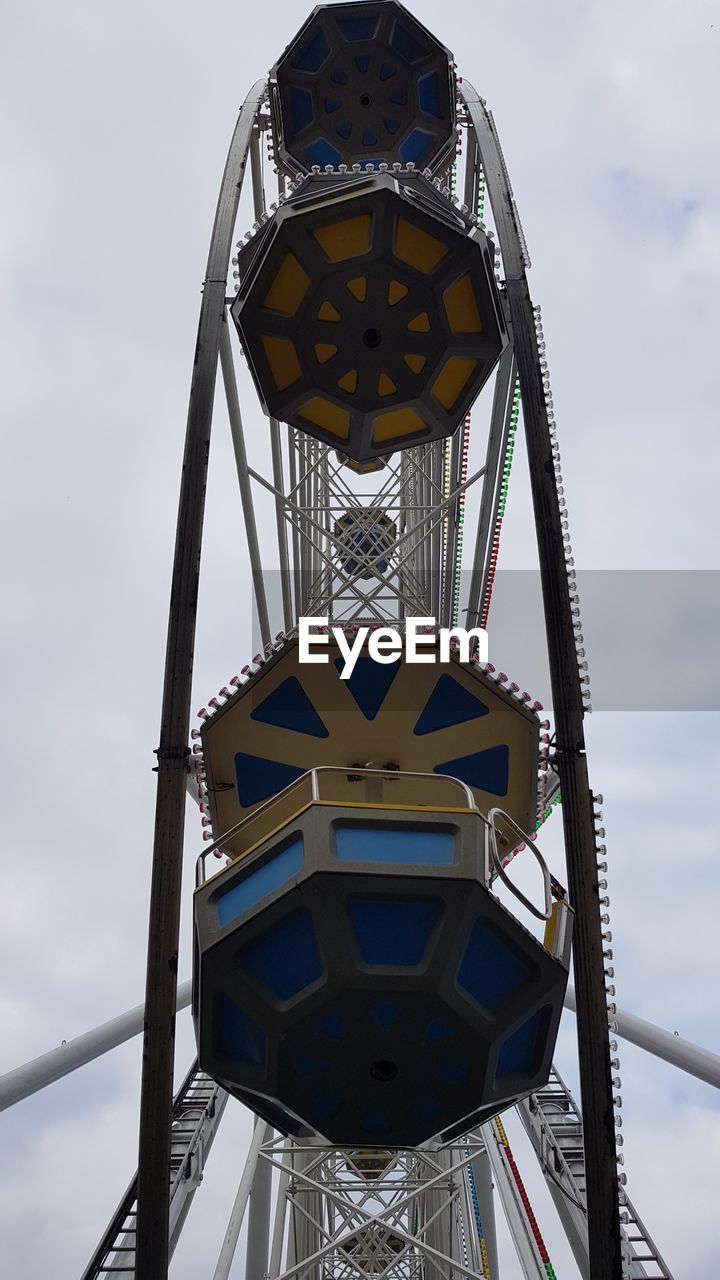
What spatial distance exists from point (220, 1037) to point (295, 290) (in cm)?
785

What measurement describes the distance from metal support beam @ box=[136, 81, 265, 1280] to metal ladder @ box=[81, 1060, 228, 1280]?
207 centimetres

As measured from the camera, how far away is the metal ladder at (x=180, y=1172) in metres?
8.77

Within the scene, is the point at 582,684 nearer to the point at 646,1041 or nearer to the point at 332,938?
the point at 332,938

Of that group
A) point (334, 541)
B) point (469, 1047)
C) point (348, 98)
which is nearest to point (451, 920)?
point (469, 1047)

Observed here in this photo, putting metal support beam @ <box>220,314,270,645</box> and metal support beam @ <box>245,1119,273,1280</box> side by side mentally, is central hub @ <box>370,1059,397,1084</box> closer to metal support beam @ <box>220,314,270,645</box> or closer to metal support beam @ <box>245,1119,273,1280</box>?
metal support beam @ <box>245,1119,273,1280</box>

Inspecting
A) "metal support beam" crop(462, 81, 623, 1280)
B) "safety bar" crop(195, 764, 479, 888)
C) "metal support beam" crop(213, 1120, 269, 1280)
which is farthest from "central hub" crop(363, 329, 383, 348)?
"metal support beam" crop(213, 1120, 269, 1280)

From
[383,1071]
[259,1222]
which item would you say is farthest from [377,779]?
[259,1222]

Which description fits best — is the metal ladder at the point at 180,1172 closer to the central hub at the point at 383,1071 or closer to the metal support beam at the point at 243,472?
the central hub at the point at 383,1071

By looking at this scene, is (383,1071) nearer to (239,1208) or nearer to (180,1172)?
(180,1172)

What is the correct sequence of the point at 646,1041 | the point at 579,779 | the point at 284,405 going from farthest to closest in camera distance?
the point at 284,405, the point at 646,1041, the point at 579,779

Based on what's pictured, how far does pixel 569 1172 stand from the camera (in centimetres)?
992

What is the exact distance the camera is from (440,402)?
12.8 m

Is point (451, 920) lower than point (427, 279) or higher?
lower

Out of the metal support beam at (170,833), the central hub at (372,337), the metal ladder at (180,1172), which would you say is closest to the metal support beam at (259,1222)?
the metal ladder at (180,1172)
